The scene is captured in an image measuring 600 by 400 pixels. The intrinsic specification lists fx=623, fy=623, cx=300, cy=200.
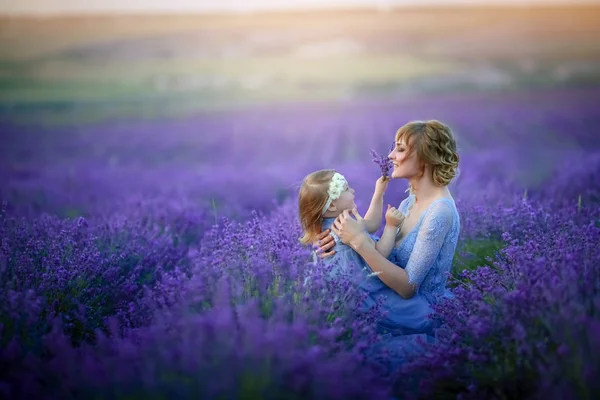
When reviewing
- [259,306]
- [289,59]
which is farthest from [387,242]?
[289,59]

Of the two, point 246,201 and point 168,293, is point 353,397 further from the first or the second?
point 246,201

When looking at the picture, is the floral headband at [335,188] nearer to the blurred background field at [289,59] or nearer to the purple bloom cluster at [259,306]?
the purple bloom cluster at [259,306]

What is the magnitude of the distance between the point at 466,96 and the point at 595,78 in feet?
4.59

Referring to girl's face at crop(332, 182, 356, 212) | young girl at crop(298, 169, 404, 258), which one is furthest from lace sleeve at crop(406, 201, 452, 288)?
girl's face at crop(332, 182, 356, 212)

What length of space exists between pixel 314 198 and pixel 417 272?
0.51 meters

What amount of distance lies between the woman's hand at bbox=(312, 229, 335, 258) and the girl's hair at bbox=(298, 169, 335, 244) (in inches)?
2.1

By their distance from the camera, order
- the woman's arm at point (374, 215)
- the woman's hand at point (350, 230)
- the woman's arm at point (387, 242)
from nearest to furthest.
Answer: the woman's hand at point (350, 230) < the woman's arm at point (387, 242) < the woman's arm at point (374, 215)

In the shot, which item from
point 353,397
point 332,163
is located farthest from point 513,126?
point 353,397

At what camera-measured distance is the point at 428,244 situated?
2434mm

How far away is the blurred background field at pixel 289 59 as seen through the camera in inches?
259

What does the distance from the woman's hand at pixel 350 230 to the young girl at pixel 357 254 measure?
9 centimetres

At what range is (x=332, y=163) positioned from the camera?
242 inches

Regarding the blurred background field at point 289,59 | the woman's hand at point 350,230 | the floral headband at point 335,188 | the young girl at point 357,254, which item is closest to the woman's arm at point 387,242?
the young girl at point 357,254

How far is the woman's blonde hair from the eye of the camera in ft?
8.33
